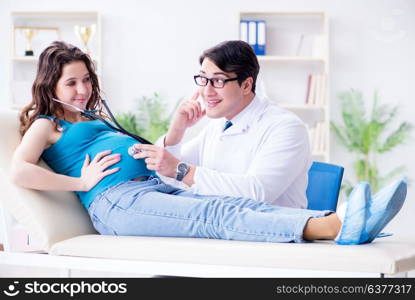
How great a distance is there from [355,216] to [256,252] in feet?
0.93

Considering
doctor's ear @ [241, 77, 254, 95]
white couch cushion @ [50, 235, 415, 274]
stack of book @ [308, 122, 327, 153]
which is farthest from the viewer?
stack of book @ [308, 122, 327, 153]

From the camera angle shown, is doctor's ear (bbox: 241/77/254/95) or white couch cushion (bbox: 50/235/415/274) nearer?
white couch cushion (bbox: 50/235/415/274)

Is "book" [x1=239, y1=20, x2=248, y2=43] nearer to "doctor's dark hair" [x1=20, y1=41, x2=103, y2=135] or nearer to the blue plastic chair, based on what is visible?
the blue plastic chair

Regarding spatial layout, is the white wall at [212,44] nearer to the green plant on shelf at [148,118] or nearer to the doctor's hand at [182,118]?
the green plant on shelf at [148,118]

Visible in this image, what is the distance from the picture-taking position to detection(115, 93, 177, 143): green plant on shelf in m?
5.34

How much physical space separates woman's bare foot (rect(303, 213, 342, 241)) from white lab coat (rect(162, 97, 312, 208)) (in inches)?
13.9

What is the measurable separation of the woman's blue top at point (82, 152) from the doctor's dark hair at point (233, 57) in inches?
17.8

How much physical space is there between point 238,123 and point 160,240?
27.4 inches

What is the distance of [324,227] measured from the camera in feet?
6.03

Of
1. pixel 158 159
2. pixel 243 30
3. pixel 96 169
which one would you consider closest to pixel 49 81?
pixel 96 169

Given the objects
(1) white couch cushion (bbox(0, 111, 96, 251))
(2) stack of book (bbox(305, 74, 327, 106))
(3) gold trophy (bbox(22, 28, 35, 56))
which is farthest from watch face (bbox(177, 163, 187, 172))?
(3) gold trophy (bbox(22, 28, 35, 56))

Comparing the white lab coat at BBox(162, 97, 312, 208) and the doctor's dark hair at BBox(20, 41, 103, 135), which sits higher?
the doctor's dark hair at BBox(20, 41, 103, 135)

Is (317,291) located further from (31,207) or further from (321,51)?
(321,51)

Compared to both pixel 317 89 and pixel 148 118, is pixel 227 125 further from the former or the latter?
pixel 148 118
